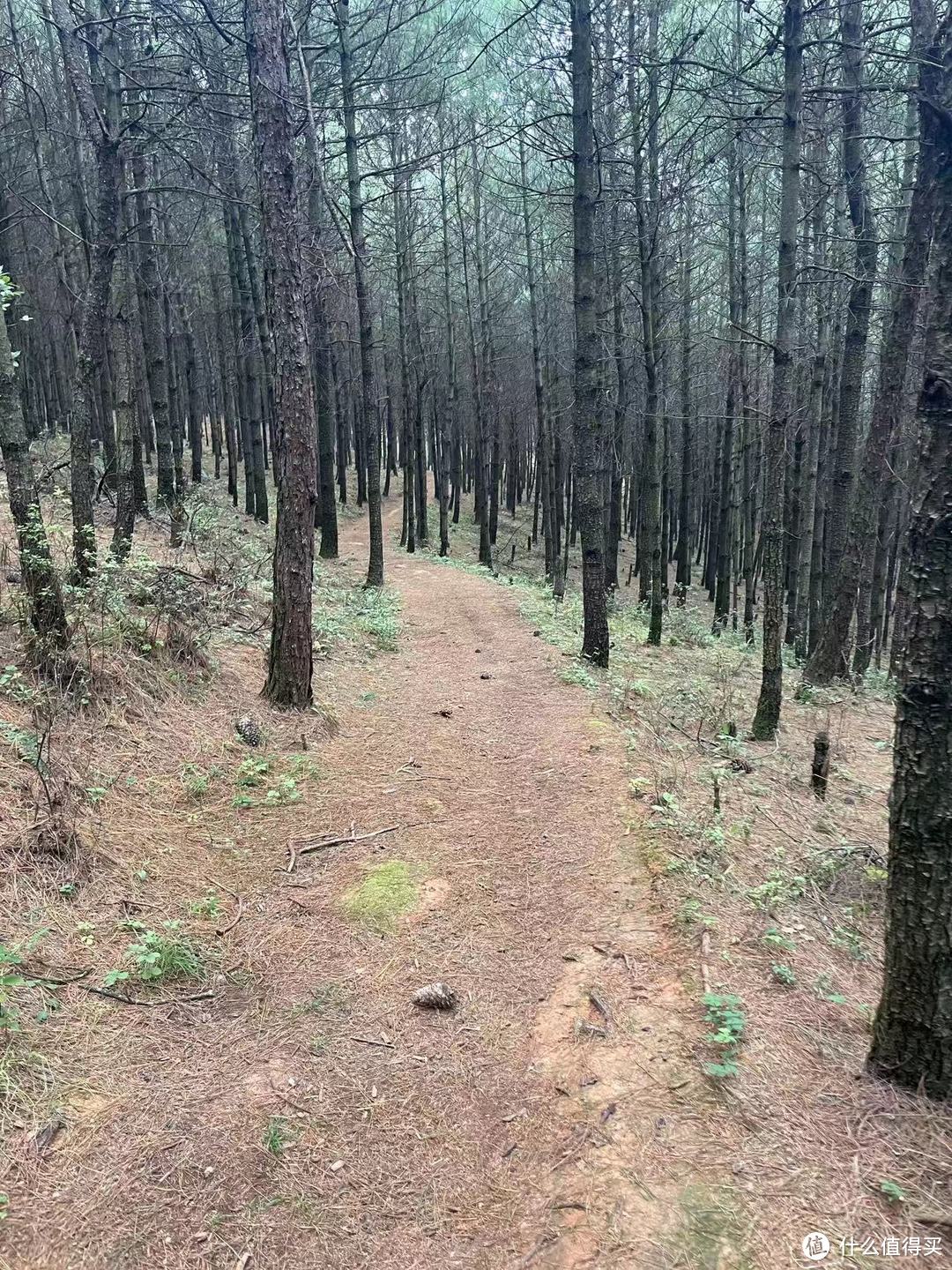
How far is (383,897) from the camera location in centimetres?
443

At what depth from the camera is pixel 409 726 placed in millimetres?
7406

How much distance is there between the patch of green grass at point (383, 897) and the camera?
4215 mm

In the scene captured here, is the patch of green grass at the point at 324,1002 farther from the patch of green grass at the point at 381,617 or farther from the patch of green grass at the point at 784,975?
the patch of green grass at the point at 381,617

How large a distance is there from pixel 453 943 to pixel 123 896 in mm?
1841

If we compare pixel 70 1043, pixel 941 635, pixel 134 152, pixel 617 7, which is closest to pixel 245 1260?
pixel 70 1043

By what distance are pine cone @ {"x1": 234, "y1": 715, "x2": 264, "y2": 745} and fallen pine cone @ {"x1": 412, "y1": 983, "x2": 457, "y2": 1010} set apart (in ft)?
10.8

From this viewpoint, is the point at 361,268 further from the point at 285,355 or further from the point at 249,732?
the point at 249,732

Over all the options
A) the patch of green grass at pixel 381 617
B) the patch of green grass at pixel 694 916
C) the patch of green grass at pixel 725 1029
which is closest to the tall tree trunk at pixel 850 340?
the patch of green grass at pixel 381 617

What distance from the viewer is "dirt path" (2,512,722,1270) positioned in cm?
239

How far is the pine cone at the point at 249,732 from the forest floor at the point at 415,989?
93 millimetres

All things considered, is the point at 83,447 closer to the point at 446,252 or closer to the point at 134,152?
the point at 134,152

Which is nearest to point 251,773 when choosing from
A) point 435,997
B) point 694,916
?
point 435,997

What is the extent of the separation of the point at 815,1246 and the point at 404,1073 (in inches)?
63.8

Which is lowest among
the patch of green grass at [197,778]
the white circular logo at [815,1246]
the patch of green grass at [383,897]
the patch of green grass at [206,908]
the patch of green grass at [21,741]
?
the patch of green grass at [383,897]
